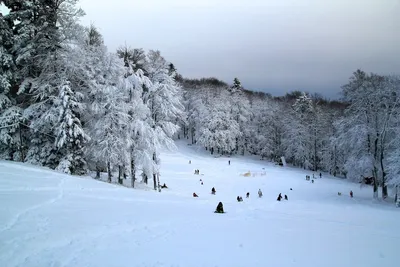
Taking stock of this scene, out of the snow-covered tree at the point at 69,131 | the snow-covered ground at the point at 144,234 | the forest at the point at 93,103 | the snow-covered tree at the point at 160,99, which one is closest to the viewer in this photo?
Answer: the snow-covered ground at the point at 144,234

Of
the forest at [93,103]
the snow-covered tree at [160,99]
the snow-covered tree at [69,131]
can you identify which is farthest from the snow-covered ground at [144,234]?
the snow-covered tree at [160,99]

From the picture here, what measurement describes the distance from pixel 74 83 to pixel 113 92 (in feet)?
10.8

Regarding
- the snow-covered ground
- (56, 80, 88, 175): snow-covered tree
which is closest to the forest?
(56, 80, 88, 175): snow-covered tree

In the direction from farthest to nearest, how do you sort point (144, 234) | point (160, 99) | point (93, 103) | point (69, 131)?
point (160, 99)
point (93, 103)
point (69, 131)
point (144, 234)

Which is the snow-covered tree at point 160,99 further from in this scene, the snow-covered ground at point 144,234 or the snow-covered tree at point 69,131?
the snow-covered ground at point 144,234

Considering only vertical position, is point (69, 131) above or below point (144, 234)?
above

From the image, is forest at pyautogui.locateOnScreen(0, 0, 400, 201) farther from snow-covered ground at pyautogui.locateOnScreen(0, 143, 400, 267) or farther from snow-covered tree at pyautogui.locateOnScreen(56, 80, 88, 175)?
snow-covered ground at pyautogui.locateOnScreen(0, 143, 400, 267)

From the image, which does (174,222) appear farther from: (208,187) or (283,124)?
(283,124)

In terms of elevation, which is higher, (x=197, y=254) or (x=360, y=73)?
(x=360, y=73)

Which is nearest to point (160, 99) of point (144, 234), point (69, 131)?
point (69, 131)

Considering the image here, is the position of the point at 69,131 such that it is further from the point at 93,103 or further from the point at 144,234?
the point at 144,234

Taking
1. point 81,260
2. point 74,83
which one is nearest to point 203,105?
point 74,83

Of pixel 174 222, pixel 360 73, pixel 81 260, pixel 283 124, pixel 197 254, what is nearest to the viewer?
pixel 81 260

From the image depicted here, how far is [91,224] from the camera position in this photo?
10.2 m
